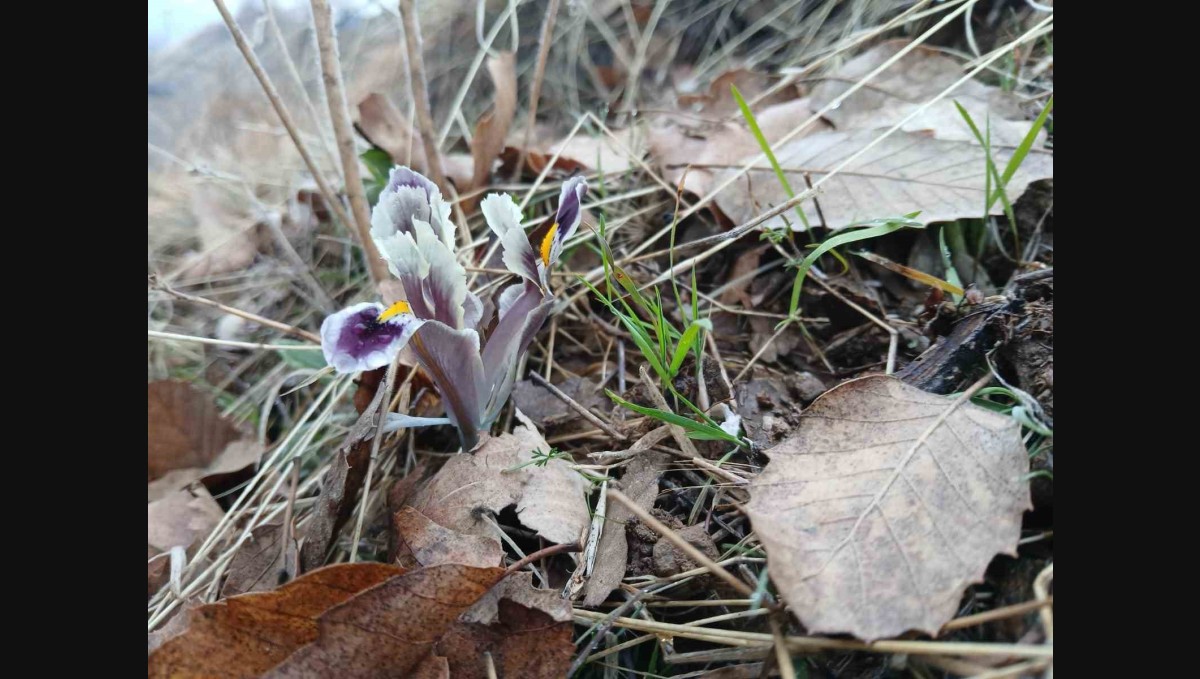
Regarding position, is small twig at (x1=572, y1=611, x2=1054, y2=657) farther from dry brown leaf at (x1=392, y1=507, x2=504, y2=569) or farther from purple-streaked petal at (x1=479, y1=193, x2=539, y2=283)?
purple-streaked petal at (x1=479, y1=193, x2=539, y2=283)

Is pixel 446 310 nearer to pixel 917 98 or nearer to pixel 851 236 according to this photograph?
pixel 851 236

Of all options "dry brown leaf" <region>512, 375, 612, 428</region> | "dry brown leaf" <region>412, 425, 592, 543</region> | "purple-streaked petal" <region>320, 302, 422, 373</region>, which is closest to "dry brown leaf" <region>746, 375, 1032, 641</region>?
"dry brown leaf" <region>412, 425, 592, 543</region>

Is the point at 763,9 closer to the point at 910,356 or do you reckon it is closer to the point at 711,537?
the point at 910,356

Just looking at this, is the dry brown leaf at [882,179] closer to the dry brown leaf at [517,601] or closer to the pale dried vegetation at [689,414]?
the pale dried vegetation at [689,414]

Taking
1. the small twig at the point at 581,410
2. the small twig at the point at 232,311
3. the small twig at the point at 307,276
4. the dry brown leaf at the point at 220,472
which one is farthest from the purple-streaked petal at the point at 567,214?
the small twig at the point at 307,276

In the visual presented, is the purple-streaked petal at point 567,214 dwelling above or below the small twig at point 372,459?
above
